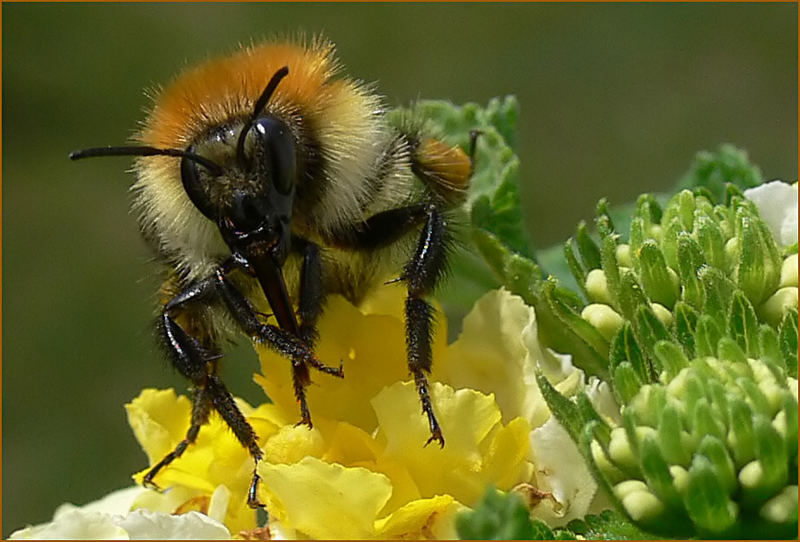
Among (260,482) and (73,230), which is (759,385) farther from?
(73,230)

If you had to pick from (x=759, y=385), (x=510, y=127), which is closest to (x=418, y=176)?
(x=510, y=127)

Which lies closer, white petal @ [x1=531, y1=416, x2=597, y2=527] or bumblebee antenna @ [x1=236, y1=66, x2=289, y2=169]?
white petal @ [x1=531, y1=416, x2=597, y2=527]

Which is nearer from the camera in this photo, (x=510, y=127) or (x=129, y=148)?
(x=129, y=148)

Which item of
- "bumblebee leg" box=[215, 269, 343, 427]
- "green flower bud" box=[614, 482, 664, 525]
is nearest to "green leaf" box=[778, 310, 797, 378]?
"green flower bud" box=[614, 482, 664, 525]

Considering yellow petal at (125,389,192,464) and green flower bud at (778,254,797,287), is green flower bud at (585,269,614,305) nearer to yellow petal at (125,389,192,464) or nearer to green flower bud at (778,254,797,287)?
green flower bud at (778,254,797,287)

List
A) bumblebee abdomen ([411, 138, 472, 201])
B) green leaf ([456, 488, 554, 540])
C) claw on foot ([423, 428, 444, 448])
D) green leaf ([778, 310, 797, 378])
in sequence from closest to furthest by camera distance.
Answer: green leaf ([456, 488, 554, 540]) < green leaf ([778, 310, 797, 378]) < claw on foot ([423, 428, 444, 448]) < bumblebee abdomen ([411, 138, 472, 201])

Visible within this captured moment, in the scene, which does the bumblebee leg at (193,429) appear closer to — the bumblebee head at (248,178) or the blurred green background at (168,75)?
the bumblebee head at (248,178)
